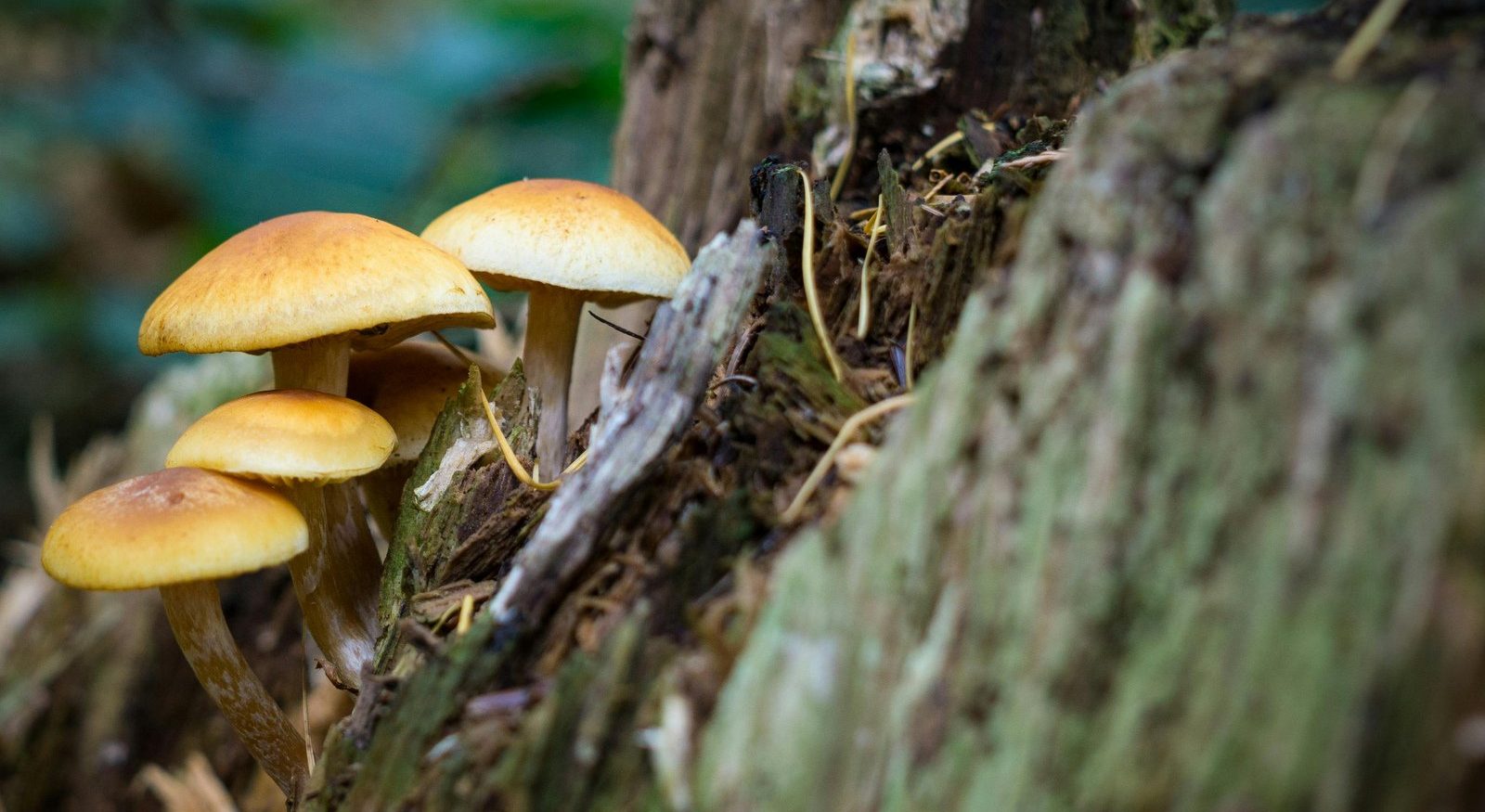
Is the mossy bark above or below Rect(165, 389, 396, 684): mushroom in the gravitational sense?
below

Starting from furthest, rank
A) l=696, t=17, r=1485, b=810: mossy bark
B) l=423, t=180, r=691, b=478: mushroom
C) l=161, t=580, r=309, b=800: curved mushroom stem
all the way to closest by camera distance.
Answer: l=423, t=180, r=691, b=478: mushroom
l=161, t=580, r=309, b=800: curved mushroom stem
l=696, t=17, r=1485, b=810: mossy bark

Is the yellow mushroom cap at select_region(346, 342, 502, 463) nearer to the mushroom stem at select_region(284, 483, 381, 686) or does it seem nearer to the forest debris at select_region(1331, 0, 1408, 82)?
the mushroom stem at select_region(284, 483, 381, 686)

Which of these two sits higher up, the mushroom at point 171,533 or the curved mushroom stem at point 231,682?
the mushroom at point 171,533

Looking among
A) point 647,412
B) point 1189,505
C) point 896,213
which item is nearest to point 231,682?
point 647,412

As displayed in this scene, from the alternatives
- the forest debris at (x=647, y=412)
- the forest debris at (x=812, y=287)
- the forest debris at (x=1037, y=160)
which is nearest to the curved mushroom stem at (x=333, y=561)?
the forest debris at (x=647, y=412)

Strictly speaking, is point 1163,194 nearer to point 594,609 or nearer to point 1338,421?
point 1338,421

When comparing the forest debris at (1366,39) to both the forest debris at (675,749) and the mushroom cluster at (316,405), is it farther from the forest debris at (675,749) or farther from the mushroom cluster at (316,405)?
the mushroom cluster at (316,405)

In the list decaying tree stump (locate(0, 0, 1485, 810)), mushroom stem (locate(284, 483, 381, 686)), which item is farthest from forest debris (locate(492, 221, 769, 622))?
mushroom stem (locate(284, 483, 381, 686))
